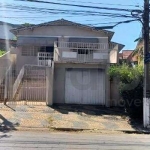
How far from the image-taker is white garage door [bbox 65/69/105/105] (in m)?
20.0

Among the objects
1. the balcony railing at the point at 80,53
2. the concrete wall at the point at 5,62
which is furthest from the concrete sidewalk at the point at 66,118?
the concrete wall at the point at 5,62

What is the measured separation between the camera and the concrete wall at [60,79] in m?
20.0

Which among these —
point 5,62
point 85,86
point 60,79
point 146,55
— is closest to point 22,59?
point 5,62

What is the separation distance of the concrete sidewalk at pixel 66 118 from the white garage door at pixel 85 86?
0.94 m

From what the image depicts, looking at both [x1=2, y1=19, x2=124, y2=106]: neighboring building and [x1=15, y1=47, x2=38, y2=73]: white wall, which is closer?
[x1=2, y1=19, x2=124, y2=106]: neighboring building

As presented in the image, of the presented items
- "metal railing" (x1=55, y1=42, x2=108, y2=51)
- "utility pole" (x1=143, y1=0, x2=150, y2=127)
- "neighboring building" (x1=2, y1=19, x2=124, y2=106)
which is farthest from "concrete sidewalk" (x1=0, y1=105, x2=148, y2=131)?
"metal railing" (x1=55, y1=42, x2=108, y2=51)

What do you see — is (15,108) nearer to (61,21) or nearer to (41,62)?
(41,62)

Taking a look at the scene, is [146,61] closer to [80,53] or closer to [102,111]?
[102,111]

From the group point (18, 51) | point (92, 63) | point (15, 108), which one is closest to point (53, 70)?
point (92, 63)

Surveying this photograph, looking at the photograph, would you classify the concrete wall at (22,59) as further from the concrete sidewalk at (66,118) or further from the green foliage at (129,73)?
the green foliage at (129,73)

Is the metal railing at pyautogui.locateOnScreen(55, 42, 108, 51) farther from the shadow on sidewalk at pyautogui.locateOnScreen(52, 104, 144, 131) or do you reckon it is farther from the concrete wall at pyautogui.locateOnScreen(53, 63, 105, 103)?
the shadow on sidewalk at pyautogui.locateOnScreen(52, 104, 144, 131)

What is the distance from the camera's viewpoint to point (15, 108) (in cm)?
1745

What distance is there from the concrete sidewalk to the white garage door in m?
0.94

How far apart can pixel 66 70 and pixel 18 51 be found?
874 centimetres
